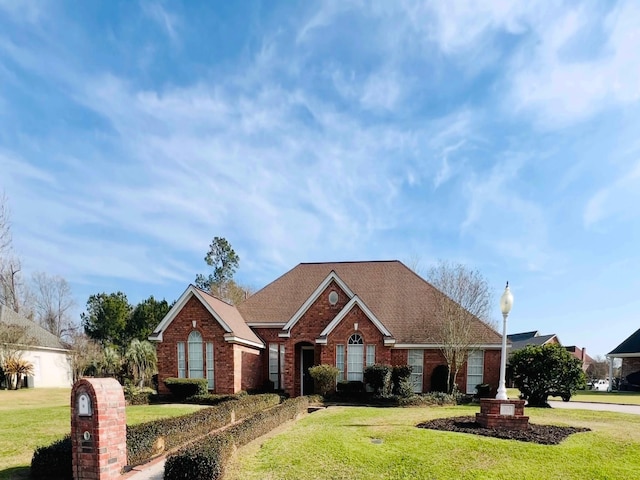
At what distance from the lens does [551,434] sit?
9.76m

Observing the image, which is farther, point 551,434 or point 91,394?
point 551,434

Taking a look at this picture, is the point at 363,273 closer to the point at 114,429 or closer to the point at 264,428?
the point at 264,428

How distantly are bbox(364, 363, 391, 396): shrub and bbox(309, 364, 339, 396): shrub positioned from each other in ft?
5.78

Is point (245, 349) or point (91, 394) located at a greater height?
point (91, 394)

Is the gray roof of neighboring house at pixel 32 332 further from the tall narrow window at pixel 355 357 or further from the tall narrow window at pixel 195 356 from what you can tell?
the tall narrow window at pixel 355 357

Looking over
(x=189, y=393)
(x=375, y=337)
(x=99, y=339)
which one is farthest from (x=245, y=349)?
(x=99, y=339)

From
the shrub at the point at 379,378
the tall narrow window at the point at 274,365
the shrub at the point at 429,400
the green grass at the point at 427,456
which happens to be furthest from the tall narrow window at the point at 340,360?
the green grass at the point at 427,456

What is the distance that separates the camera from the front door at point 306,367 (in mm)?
22797

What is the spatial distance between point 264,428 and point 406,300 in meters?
14.0

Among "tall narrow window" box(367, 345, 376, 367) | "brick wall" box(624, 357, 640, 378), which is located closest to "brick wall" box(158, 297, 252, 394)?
"tall narrow window" box(367, 345, 376, 367)

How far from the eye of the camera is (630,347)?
117ft

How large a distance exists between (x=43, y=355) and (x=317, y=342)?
2642cm

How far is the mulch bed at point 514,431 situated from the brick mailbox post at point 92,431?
7.91 meters

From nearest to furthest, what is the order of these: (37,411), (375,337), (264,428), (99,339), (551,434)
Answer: (551,434) → (264,428) → (37,411) → (375,337) → (99,339)
